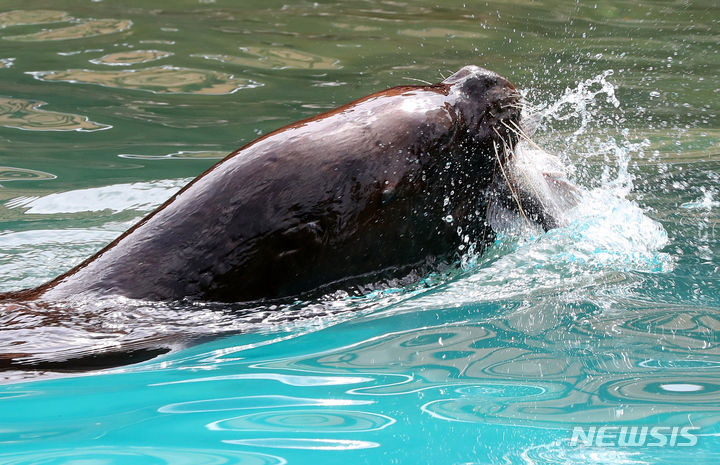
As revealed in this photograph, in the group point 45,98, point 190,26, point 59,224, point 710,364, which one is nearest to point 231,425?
point 710,364

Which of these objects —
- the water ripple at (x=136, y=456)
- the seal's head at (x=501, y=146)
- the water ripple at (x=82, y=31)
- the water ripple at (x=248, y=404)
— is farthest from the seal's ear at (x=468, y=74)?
the water ripple at (x=82, y=31)

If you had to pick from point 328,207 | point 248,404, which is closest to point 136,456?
point 248,404

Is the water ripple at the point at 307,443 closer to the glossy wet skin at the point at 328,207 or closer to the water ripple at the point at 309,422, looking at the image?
the water ripple at the point at 309,422

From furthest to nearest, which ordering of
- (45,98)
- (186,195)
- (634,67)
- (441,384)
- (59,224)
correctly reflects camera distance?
(634,67)
(45,98)
(59,224)
(186,195)
(441,384)

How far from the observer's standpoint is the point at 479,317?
3.42 metres

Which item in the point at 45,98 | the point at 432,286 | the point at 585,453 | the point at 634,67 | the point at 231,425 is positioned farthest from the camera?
the point at 634,67

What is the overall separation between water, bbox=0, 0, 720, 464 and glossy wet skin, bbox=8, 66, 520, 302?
0.12m

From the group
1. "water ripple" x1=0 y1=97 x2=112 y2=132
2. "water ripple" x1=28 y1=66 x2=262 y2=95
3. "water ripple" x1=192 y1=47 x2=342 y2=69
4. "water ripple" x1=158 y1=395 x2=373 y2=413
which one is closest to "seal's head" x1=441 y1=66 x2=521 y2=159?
"water ripple" x1=158 y1=395 x2=373 y2=413

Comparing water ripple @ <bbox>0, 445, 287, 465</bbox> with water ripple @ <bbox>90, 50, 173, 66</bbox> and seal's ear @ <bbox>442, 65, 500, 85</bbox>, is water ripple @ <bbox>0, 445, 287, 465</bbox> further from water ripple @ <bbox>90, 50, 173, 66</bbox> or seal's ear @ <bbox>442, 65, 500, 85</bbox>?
water ripple @ <bbox>90, 50, 173, 66</bbox>

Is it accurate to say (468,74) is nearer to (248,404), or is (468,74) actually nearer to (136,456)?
(248,404)

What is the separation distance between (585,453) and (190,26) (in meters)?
7.67

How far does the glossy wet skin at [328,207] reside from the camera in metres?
3.25

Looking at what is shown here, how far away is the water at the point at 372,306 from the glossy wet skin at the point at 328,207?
0.41 ft

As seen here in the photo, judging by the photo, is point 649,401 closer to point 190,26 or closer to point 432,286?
point 432,286
